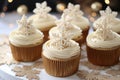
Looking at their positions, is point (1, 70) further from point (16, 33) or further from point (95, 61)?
point (95, 61)

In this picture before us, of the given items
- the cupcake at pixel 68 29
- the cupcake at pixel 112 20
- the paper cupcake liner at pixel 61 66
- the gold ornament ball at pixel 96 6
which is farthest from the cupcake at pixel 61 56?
the gold ornament ball at pixel 96 6

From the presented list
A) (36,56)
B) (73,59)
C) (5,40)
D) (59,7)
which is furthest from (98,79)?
(59,7)

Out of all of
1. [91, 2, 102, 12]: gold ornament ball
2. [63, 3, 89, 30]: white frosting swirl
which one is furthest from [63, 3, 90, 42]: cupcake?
[91, 2, 102, 12]: gold ornament ball

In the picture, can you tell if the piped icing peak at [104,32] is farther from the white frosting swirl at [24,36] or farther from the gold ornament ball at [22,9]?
the gold ornament ball at [22,9]

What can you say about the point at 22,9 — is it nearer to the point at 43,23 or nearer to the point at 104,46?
the point at 43,23

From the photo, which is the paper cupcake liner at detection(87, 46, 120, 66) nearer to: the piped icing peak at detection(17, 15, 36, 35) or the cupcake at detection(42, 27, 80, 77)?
the cupcake at detection(42, 27, 80, 77)
